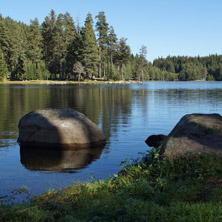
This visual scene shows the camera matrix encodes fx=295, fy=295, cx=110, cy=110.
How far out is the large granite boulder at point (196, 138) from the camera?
724 cm

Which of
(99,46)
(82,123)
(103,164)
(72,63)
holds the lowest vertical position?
(103,164)

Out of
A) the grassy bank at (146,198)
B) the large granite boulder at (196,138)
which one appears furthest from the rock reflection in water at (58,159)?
the large granite boulder at (196,138)

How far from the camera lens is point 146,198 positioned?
5.64 metres

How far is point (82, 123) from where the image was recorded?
12250 mm

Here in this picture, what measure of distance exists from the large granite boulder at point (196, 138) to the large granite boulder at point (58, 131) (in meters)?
4.64

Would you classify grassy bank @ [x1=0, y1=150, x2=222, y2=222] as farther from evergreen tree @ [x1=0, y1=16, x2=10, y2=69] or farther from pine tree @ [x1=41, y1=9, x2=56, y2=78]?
evergreen tree @ [x1=0, y1=16, x2=10, y2=69]

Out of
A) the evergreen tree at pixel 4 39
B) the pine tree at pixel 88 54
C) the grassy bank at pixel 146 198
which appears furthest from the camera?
the evergreen tree at pixel 4 39

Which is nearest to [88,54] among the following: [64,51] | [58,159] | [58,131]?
[64,51]

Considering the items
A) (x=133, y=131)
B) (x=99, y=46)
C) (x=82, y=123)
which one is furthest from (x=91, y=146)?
(x=99, y=46)

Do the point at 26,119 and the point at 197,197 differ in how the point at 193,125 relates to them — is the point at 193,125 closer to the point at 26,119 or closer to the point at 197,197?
the point at 197,197

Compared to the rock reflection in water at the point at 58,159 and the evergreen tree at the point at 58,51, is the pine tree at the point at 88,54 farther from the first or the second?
the rock reflection in water at the point at 58,159

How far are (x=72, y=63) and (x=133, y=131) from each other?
280 ft

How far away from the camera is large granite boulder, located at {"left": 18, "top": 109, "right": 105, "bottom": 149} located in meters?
11.9

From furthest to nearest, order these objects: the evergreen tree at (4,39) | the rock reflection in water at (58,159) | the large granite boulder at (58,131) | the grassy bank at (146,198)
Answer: the evergreen tree at (4,39) < the large granite boulder at (58,131) < the rock reflection in water at (58,159) < the grassy bank at (146,198)
